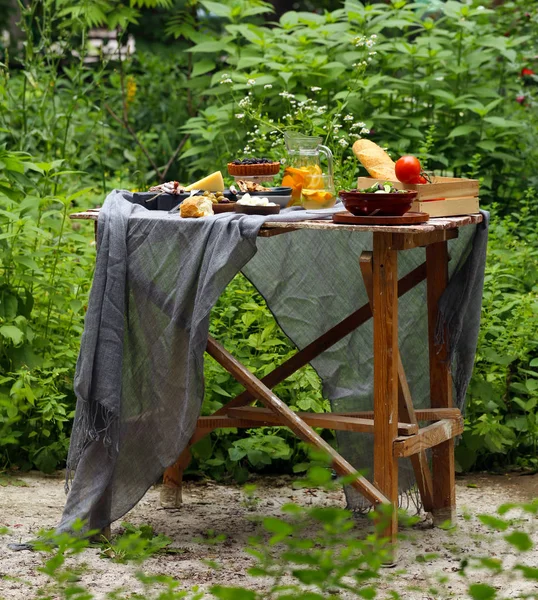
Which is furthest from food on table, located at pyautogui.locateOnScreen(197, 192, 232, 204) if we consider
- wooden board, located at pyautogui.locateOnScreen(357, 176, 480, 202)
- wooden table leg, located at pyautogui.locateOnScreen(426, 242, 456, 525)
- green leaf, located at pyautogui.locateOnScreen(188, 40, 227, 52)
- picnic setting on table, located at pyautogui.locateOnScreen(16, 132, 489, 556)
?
green leaf, located at pyautogui.locateOnScreen(188, 40, 227, 52)

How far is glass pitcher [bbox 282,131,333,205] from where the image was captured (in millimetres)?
3637

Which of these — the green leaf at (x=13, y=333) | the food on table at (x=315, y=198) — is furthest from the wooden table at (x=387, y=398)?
the green leaf at (x=13, y=333)

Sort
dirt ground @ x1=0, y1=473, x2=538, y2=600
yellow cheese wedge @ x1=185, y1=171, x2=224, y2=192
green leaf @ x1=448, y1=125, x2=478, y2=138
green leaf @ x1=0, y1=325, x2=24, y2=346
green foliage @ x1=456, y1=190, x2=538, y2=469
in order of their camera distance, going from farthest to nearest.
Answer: green leaf @ x1=448, y1=125, x2=478, y2=138 < green foliage @ x1=456, y1=190, x2=538, y2=469 < green leaf @ x1=0, y1=325, x2=24, y2=346 < yellow cheese wedge @ x1=185, y1=171, x2=224, y2=192 < dirt ground @ x1=0, y1=473, x2=538, y2=600

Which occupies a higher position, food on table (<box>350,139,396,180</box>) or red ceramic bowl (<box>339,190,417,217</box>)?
food on table (<box>350,139,396,180</box>)

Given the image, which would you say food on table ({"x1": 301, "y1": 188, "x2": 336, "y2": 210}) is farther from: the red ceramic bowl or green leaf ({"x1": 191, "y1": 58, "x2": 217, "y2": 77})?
green leaf ({"x1": 191, "y1": 58, "x2": 217, "y2": 77})

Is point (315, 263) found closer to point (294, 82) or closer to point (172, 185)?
point (172, 185)

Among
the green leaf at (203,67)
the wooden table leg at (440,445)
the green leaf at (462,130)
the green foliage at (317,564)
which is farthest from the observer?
the green leaf at (203,67)

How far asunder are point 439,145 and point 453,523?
3314 mm

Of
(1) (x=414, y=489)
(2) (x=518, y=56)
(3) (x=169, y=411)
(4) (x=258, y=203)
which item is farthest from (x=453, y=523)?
(2) (x=518, y=56)

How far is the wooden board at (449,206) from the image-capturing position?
3.41 meters

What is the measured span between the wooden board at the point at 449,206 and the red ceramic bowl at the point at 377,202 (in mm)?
192

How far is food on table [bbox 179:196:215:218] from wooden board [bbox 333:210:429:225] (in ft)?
1.52

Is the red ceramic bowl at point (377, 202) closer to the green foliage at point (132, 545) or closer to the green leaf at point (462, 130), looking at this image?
the green foliage at point (132, 545)

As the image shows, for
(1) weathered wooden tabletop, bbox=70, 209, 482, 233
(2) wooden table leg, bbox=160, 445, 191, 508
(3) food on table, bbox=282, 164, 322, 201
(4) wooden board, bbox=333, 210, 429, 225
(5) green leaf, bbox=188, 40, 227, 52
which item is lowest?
(2) wooden table leg, bbox=160, 445, 191, 508
